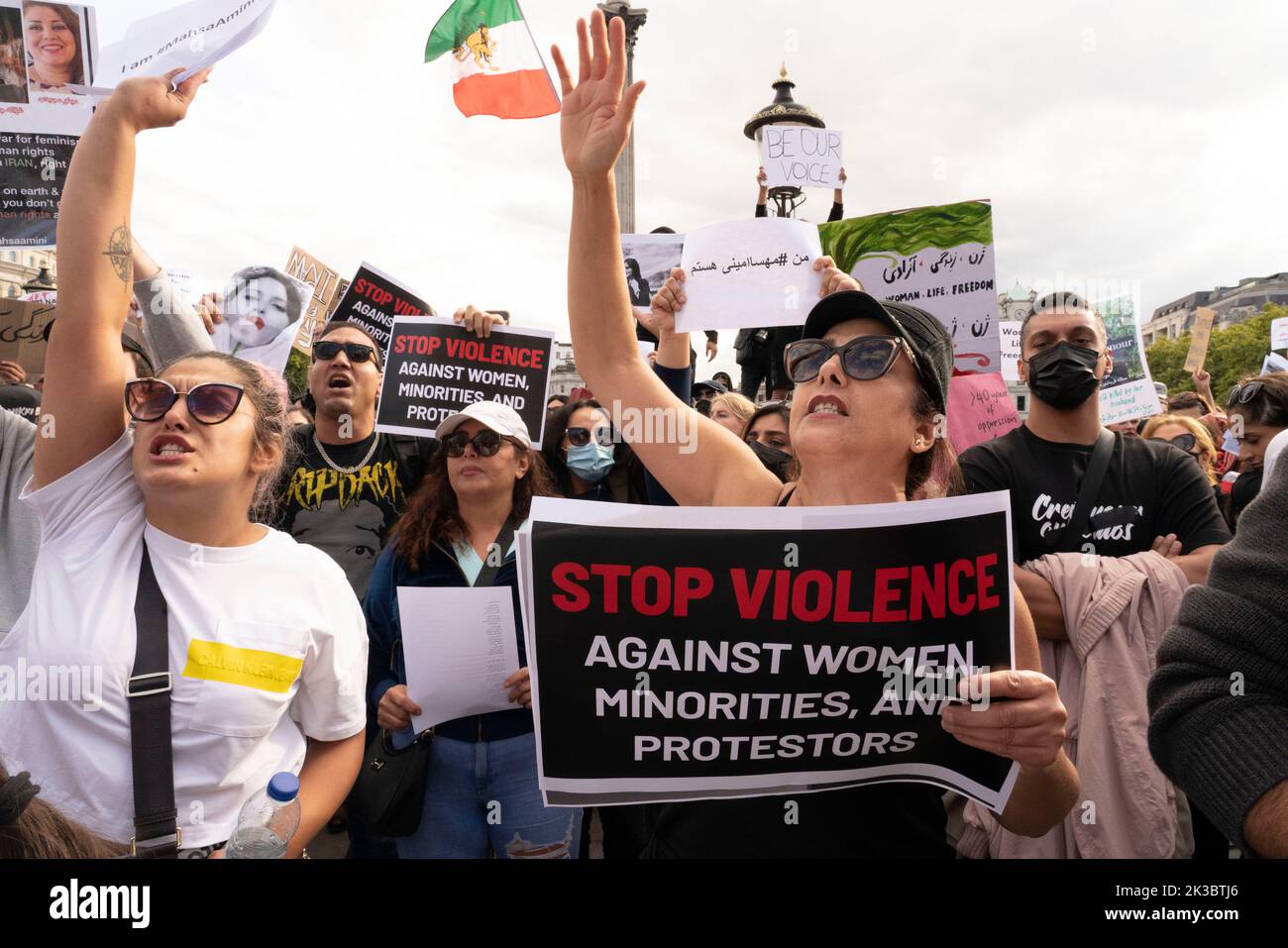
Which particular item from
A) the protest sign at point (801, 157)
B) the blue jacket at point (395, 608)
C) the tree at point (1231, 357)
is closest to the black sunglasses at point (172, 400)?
the blue jacket at point (395, 608)

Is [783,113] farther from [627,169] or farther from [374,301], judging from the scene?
[374,301]

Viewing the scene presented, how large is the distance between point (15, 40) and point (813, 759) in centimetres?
527

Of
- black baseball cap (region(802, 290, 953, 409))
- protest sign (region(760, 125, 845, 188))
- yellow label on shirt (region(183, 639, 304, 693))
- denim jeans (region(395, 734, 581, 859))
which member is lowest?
denim jeans (region(395, 734, 581, 859))

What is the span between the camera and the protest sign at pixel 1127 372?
5.36m

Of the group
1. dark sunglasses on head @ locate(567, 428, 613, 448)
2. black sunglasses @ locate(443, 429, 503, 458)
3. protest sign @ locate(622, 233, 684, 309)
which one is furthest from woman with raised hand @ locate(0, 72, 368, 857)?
protest sign @ locate(622, 233, 684, 309)

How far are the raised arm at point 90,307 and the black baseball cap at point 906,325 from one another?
1641 mm

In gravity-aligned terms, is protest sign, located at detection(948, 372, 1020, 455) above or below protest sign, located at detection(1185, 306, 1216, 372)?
below

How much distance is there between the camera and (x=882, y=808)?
171cm

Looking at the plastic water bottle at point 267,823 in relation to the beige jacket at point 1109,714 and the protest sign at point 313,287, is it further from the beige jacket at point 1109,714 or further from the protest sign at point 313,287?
the protest sign at point 313,287

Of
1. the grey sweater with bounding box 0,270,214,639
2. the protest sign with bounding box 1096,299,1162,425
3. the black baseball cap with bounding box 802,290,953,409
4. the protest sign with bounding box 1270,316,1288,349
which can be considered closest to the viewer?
the black baseball cap with bounding box 802,290,953,409

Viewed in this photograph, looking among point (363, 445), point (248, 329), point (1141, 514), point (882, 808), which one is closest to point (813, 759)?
point (882, 808)

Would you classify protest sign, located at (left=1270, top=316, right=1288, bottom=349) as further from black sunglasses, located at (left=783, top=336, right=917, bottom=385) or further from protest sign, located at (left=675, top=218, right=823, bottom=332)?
black sunglasses, located at (left=783, top=336, right=917, bottom=385)

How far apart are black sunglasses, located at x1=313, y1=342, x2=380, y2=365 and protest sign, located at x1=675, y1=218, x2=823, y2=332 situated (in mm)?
1624

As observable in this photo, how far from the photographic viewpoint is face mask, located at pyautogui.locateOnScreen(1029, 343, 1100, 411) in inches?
118
